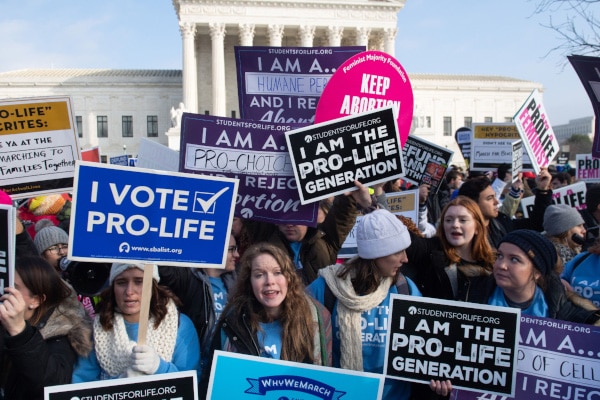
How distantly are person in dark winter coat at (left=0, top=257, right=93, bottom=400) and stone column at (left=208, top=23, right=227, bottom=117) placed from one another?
45426 millimetres

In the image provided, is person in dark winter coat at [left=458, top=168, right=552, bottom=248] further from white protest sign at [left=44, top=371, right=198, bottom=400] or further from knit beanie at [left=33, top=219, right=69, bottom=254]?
knit beanie at [left=33, top=219, right=69, bottom=254]

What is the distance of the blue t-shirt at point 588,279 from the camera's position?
12.5 ft

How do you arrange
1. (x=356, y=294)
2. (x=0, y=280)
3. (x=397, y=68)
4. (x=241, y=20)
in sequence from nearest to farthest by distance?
(x=0, y=280) → (x=356, y=294) → (x=397, y=68) → (x=241, y=20)

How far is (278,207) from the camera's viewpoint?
13.4 ft

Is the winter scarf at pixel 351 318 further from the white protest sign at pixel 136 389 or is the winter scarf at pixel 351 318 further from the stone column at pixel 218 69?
the stone column at pixel 218 69

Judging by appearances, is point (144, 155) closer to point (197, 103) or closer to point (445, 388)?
point (445, 388)

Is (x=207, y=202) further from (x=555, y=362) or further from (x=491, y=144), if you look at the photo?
(x=491, y=144)

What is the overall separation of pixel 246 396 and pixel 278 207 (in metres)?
1.64

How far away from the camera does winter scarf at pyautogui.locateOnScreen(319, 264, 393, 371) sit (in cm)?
298

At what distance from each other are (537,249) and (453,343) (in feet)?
2.32

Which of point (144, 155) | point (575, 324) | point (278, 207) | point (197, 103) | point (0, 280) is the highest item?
point (197, 103)

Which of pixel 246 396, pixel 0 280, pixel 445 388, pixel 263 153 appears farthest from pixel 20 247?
pixel 445 388

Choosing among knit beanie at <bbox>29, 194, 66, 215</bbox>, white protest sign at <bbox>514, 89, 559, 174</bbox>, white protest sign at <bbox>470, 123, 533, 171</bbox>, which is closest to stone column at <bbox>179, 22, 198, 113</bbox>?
white protest sign at <bbox>470, 123, 533, 171</bbox>

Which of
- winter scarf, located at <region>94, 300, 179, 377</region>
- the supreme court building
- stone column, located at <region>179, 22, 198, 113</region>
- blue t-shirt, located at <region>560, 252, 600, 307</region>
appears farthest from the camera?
the supreme court building
